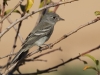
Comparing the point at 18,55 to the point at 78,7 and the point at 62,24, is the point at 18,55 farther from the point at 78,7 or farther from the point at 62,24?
the point at 78,7

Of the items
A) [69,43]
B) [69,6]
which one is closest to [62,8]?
[69,6]

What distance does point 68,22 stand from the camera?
2428cm

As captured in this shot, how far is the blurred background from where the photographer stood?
16.9 m

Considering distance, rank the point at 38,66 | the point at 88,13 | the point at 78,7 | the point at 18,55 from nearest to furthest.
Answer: the point at 18,55, the point at 38,66, the point at 88,13, the point at 78,7

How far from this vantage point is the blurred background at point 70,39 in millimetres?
16906

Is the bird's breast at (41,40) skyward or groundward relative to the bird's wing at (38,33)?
groundward

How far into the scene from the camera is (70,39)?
2144 cm

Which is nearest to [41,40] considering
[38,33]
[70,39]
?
[38,33]

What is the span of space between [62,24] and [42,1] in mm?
18903

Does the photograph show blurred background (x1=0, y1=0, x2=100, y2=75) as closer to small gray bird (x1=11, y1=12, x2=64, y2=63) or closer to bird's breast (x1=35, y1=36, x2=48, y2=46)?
small gray bird (x1=11, y1=12, x2=64, y2=63)

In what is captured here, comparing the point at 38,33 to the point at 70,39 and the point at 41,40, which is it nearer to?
the point at 41,40

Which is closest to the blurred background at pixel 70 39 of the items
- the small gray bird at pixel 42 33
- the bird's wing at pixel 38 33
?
the small gray bird at pixel 42 33

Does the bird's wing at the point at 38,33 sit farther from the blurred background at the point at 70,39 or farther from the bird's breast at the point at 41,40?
the blurred background at the point at 70,39

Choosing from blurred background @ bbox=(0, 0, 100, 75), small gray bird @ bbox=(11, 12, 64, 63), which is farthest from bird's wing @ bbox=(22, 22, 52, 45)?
blurred background @ bbox=(0, 0, 100, 75)
